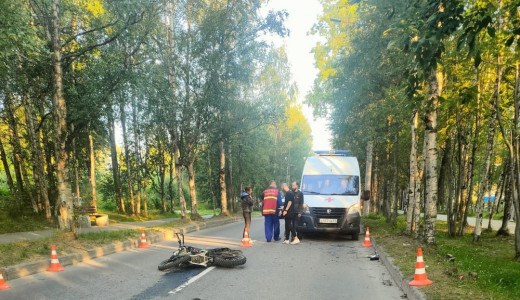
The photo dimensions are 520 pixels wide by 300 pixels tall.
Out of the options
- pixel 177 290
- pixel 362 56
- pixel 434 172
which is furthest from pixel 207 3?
pixel 177 290

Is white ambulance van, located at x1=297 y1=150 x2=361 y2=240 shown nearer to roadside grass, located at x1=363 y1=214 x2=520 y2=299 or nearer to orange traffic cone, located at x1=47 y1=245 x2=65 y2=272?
roadside grass, located at x1=363 y1=214 x2=520 y2=299

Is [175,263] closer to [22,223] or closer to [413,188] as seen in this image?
[413,188]

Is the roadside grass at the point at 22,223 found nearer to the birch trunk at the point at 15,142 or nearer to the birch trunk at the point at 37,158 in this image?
the birch trunk at the point at 37,158

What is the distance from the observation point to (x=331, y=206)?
13.0 m

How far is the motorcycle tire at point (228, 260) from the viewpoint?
807 cm

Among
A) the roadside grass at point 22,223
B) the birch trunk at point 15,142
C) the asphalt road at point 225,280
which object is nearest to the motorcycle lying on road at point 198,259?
the asphalt road at point 225,280

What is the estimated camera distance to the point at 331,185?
1452 centimetres

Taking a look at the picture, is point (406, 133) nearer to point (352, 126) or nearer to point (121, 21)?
point (352, 126)

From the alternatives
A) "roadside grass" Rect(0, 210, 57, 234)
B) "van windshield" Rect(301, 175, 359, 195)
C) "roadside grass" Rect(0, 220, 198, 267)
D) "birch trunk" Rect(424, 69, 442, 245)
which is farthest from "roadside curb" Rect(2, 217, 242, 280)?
"birch trunk" Rect(424, 69, 442, 245)

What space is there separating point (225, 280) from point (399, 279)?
324 centimetres

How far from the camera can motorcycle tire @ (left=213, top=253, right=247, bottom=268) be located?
8.07 m

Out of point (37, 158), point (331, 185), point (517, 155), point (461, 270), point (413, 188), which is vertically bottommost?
point (461, 270)

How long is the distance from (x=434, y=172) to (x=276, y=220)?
530 cm

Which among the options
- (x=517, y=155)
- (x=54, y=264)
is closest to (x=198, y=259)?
(x=54, y=264)
